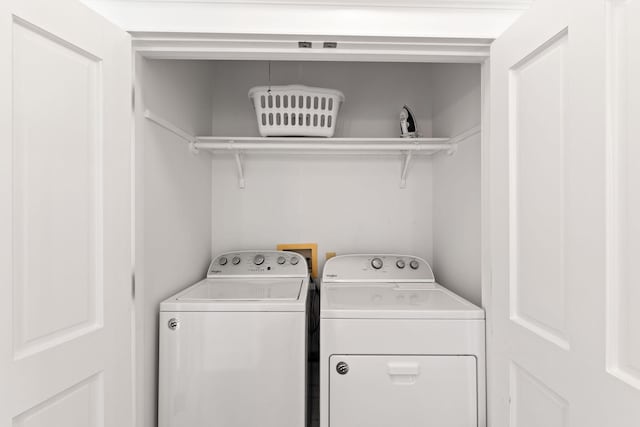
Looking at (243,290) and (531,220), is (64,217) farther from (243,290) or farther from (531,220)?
(531,220)

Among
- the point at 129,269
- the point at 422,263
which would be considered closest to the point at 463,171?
the point at 422,263

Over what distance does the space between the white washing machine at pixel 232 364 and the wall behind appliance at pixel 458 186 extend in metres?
0.88

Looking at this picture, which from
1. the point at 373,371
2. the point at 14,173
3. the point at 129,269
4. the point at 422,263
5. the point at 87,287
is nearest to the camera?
the point at 14,173

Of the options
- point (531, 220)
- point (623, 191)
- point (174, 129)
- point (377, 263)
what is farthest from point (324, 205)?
point (623, 191)

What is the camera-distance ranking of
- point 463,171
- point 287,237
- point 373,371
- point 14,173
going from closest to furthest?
point 14,173 → point 373,371 → point 463,171 → point 287,237

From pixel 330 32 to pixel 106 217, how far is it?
0.95 metres

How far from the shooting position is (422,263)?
88.7 inches

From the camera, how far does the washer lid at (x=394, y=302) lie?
1.52 metres

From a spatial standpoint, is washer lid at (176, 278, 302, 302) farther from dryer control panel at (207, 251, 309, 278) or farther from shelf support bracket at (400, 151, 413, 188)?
shelf support bracket at (400, 151, 413, 188)

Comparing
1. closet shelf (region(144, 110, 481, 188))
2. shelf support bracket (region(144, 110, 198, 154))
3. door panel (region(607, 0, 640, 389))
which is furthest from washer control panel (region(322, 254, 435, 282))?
door panel (region(607, 0, 640, 389))

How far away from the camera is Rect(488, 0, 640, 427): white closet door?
2.51 ft

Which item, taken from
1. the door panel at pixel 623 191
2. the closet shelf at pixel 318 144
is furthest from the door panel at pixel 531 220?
the closet shelf at pixel 318 144

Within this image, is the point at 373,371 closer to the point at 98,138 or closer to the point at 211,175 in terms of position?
the point at 98,138

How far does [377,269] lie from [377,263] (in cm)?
4
